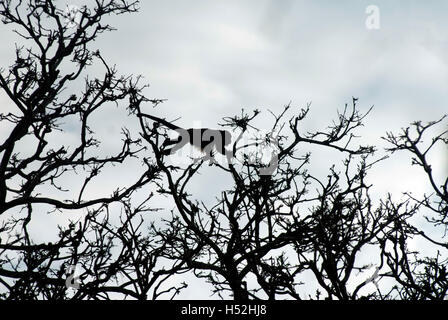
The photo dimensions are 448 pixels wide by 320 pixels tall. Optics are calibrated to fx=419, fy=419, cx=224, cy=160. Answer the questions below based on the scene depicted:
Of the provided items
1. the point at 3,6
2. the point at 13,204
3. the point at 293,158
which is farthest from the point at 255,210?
the point at 3,6

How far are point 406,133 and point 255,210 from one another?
4.38 meters

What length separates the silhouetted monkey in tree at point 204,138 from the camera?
677 cm

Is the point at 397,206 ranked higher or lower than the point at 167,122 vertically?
lower

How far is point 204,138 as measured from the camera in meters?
6.80

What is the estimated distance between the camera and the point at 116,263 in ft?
22.0

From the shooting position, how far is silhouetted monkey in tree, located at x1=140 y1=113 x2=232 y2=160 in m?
6.77

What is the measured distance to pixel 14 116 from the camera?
8.58m
